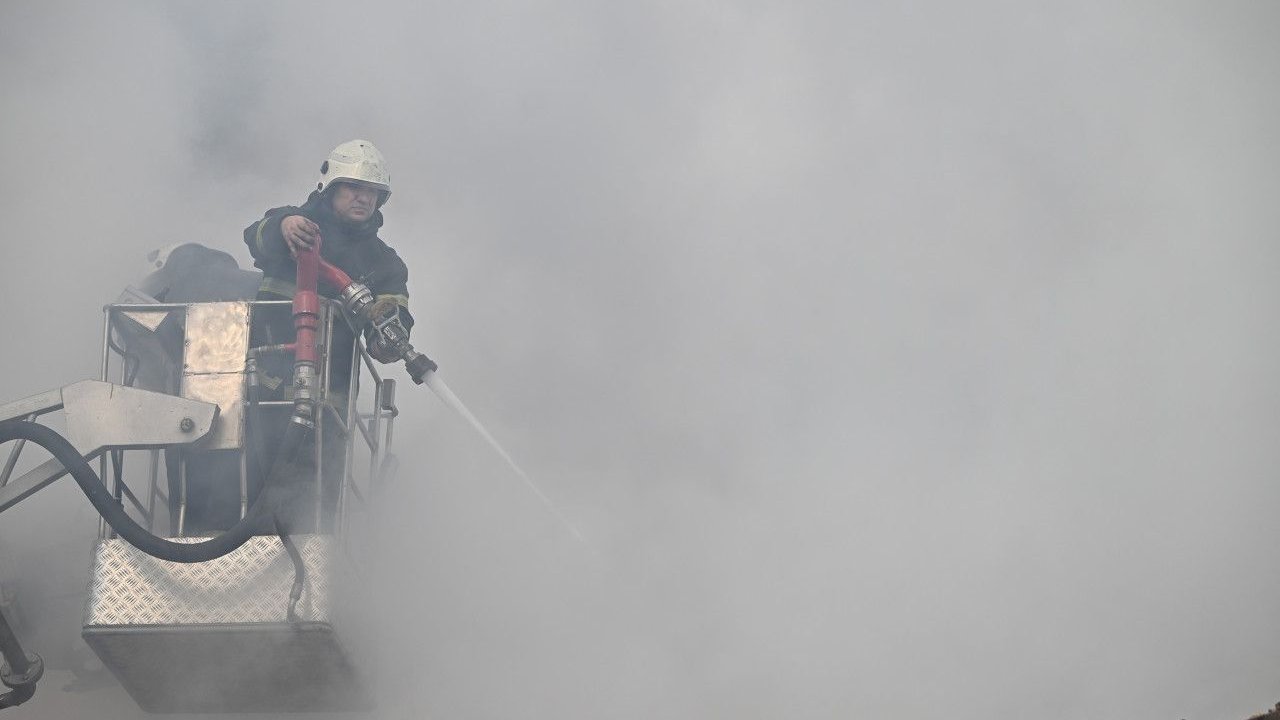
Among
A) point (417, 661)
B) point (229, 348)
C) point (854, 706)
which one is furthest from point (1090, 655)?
point (229, 348)

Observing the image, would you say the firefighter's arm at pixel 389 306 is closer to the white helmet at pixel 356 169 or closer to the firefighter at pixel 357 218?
the firefighter at pixel 357 218

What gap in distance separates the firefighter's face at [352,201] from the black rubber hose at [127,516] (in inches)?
79.3

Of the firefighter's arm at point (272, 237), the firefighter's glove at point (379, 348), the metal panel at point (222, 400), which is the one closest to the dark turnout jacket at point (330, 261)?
the firefighter's arm at point (272, 237)

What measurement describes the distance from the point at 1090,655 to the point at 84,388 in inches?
236

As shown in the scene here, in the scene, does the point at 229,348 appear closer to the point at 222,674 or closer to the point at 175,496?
the point at 175,496

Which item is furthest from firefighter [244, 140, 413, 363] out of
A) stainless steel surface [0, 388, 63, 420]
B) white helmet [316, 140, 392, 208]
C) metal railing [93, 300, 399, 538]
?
stainless steel surface [0, 388, 63, 420]

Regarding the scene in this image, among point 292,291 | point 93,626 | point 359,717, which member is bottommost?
point 359,717

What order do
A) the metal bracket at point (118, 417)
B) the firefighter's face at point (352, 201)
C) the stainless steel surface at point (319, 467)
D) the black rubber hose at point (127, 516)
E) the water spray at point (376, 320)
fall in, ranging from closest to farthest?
1. the black rubber hose at point (127, 516)
2. the metal bracket at point (118, 417)
3. the stainless steel surface at point (319, 467)
4. the water spray at point (376, 320)
5. the firefighter's face at point (352, 201)

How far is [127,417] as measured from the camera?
27.5ft

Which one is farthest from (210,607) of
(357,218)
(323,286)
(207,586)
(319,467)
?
(357,218)

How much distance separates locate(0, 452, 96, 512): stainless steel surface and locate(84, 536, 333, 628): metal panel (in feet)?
1.50

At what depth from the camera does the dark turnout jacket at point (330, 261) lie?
9.09 m

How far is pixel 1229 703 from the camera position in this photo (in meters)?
9.79

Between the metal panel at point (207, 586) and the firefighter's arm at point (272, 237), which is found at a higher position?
the firefighter's arm at point (272, 237)
